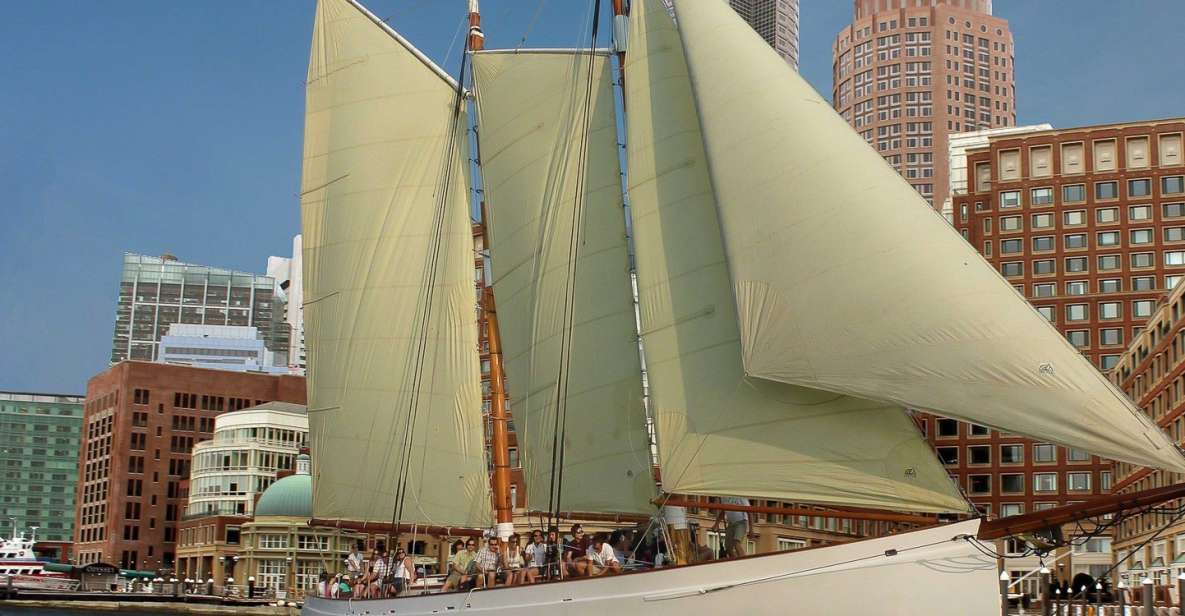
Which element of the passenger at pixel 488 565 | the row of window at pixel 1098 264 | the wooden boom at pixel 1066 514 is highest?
the row of window at pixel 1098 264

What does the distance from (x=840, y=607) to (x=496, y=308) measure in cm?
1810

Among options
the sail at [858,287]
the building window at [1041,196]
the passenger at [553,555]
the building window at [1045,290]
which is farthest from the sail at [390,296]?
the building window at [1041,196]

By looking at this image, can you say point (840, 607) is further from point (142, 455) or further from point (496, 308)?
point (142, 455)

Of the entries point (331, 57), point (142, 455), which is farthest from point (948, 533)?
point (142, 455)

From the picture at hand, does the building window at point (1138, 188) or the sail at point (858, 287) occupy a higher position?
the building window at point (1138, 188)

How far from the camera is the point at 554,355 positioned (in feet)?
130

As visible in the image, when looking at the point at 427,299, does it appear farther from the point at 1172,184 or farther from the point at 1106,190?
the point at 1172,184

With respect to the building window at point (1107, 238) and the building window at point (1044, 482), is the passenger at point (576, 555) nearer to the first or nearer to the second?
the building window at point (1044, 482)

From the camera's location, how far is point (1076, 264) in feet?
409

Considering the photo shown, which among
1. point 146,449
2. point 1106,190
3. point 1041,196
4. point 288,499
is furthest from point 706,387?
point 146,449

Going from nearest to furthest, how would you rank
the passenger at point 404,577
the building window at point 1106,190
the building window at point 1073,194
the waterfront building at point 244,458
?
the passenger at point 404,577
the building window at point 1106,190
the building window at point 1073,194
the waterfront building at point 244,458

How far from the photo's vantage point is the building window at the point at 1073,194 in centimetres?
12469

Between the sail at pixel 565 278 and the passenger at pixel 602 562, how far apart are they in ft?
10.6

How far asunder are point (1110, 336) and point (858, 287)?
336 ft
